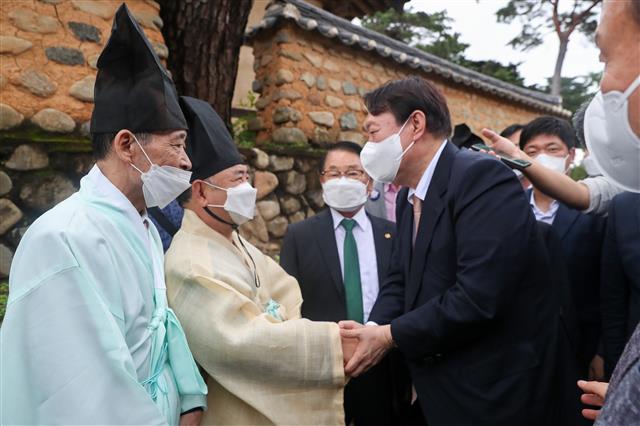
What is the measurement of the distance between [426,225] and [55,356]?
1372mm

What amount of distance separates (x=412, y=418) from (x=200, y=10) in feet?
11.8

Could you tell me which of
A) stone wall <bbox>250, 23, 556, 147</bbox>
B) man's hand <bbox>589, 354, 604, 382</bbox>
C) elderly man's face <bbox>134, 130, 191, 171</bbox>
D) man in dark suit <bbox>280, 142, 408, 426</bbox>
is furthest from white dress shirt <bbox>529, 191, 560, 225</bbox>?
stone wall <bbox>250, 23, 556, 147</bbox>

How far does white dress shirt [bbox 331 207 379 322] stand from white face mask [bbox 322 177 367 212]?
73 millimetres

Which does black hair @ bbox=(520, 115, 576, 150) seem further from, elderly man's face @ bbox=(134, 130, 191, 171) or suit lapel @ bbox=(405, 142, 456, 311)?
elderly man's face @ bbox=(134, 130, 191, 171)

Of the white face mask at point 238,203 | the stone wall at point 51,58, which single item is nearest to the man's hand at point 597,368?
the white face mask at point 238,203

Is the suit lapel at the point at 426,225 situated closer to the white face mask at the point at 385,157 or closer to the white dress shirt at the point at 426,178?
the white dress shirt at the point at 426,178

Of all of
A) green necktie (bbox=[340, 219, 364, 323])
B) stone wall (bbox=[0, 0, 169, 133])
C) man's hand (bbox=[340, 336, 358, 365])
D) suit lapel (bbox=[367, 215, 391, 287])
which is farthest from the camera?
stone wall (bbox=[0, 0, 169, 133])

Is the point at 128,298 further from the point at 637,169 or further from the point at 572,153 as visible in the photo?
the point at 572,153

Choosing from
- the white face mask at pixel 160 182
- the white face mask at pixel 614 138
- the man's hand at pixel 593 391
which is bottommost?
the man's hand at pixel 593 391

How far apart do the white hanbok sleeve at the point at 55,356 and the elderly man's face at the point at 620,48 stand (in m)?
1.46

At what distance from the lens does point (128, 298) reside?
4.76ft

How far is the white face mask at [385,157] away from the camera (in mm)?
2104

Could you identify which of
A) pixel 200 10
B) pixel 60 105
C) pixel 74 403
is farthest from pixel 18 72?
pixel 74 403

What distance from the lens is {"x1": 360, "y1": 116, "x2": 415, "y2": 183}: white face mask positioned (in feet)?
6.90
